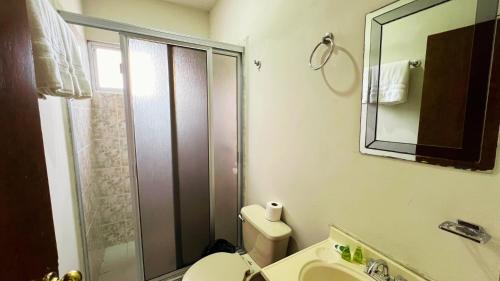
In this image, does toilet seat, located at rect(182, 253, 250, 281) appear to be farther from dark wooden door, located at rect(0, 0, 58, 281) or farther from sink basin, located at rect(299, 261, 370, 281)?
dark wooden door, located at rect(0, 0, 58, 281)

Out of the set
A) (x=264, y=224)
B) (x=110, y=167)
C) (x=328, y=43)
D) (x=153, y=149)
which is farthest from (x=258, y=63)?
(x=110, y=167)

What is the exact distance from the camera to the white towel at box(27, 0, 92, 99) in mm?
651

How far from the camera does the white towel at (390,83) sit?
2.60 ft

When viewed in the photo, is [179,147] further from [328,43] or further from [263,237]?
[328,43]

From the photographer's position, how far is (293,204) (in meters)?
1.38

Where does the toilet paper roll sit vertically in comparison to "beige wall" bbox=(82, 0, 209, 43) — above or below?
below

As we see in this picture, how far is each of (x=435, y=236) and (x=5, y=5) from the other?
4.57 ft

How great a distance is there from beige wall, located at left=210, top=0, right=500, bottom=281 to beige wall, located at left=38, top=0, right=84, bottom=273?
4.17 ft

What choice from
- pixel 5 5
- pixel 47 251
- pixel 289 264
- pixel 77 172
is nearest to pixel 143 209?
pixel 77 172

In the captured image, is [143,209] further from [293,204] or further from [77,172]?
[293,204]

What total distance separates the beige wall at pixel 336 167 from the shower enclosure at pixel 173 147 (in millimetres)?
237

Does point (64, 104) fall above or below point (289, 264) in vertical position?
above

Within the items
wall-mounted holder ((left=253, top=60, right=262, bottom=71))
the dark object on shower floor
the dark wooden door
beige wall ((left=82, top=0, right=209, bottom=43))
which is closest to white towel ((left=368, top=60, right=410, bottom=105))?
wall-mounted holder ((left=253, top=60, right=262, bottom=71))

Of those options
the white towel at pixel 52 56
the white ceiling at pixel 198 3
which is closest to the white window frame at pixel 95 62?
the white ceiling at pixel 198 3
